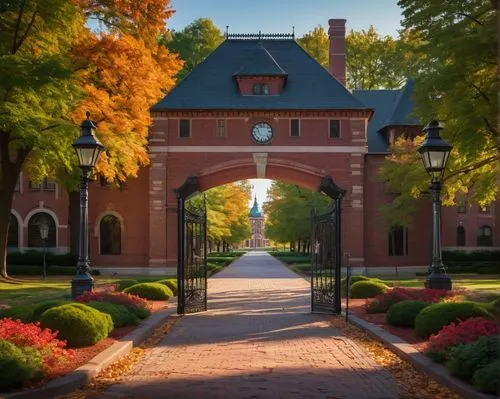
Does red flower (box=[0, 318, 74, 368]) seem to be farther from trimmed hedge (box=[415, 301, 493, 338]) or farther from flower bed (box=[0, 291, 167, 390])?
trimmed hedge (box=[415, 301, 493, 338])

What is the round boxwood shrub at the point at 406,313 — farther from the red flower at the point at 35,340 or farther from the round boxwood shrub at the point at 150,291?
the round boxwood shrub at the point at 150,291

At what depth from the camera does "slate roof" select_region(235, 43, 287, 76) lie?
3894 cm

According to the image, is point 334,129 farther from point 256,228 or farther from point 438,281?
point 256,228

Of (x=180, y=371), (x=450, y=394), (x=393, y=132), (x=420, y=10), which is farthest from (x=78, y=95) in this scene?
(x=393, y=132)

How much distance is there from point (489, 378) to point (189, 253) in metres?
11.8

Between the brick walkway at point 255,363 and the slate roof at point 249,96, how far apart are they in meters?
23.0

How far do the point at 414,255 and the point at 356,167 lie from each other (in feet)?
23.5

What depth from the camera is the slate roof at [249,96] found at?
38.6 m

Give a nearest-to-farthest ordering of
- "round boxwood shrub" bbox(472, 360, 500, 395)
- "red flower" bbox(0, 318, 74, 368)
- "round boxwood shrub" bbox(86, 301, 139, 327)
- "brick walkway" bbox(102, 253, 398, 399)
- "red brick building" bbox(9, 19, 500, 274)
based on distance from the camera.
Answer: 1. "round boxwood shrub" bbox(472, 360, 500, 395)
2. "brick walkway" bbox(102, 253, 398, 399)
3. "red flower" bbox(0, 318, 74, 368)
4. "round boxwood shrub" bbox(86, 301, 139, 327)
5. "red brick building" bbox(9, 19, 500, 274)

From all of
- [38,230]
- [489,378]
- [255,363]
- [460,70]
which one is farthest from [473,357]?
[38,230]

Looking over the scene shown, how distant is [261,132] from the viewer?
38.6 metres

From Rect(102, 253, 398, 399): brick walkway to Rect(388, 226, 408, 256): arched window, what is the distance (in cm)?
2528

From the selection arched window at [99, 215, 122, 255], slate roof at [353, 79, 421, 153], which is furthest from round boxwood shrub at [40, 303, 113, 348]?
slate roof at [353, 79, 421, 153]

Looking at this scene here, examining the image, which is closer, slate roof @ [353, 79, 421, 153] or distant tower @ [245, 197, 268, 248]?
slate roof @ [353, 79, 421, 153]
